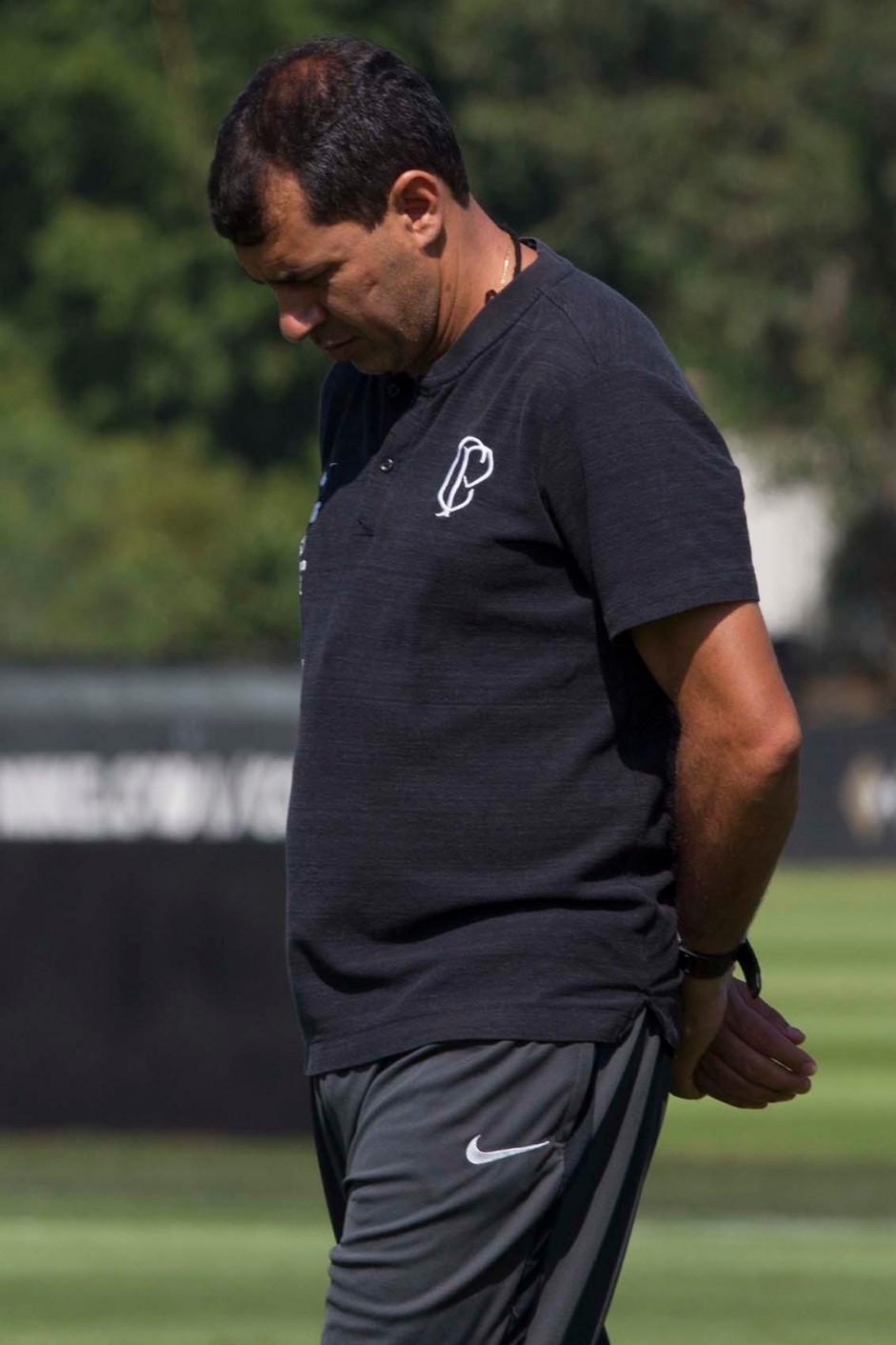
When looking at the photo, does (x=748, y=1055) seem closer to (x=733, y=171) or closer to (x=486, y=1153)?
(x=486, y=1153)

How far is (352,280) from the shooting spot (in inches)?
125

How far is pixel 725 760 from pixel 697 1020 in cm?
39

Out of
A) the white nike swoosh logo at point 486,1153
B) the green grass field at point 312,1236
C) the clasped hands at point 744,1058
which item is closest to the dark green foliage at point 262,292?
the green grass field at point 312,1236

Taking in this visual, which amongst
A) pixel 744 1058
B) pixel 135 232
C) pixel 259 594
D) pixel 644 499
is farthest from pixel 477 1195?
pixel 135 232

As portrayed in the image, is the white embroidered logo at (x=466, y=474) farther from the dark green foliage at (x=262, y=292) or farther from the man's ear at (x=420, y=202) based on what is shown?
the dark green foliage at (x=262, y=292)

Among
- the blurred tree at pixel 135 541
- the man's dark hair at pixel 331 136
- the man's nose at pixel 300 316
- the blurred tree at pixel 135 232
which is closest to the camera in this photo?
the man's dark hair at pixel 331 136

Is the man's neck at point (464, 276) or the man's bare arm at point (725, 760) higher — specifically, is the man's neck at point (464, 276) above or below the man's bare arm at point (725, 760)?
above

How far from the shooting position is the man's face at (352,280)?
3.16 metres

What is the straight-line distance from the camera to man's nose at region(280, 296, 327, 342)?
3232 millimetres

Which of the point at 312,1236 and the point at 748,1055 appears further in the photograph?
the point at 312,1236

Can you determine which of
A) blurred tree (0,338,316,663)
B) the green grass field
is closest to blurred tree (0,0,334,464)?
blurred tree (0,338,316,663)

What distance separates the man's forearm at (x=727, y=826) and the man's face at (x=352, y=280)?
60cm

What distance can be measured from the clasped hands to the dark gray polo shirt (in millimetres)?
223

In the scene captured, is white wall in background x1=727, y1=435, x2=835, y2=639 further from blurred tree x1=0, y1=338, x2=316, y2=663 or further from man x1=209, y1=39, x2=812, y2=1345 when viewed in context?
man x1=209, y1=39, x2=812, y2=1345
